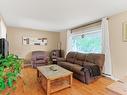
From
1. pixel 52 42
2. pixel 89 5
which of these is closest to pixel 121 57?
pixel 89 5

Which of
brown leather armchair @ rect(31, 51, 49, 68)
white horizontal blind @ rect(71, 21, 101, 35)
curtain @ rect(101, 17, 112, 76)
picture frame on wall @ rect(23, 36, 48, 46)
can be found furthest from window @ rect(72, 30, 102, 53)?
picture frame on wall @ rect(23, 36, 48, 46)

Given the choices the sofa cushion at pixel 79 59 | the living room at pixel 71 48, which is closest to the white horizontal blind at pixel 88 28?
the living room at pixel 71 48

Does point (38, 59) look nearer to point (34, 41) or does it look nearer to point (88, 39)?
point (34, 41)

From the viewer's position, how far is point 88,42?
4469 mm

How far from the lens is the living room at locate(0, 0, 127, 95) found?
1985 mm

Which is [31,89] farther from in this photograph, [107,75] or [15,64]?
[107,75]

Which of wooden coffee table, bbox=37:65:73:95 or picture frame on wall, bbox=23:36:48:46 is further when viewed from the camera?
picture frame on wall, bbox=23:36:48:46

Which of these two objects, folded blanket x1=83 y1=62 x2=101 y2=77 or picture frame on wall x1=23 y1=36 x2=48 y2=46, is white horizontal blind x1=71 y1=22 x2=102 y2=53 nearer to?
folded blanket x1=83 y1=62 x2=101 y2=77

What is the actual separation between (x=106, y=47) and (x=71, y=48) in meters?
2.31

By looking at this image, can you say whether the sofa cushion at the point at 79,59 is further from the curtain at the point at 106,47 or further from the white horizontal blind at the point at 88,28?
the white horizontal blind at the point at 88,28

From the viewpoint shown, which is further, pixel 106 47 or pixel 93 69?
pixel 106 47

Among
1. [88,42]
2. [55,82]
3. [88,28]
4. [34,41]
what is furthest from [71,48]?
[55,82]

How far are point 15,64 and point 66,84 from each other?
200 centimetres

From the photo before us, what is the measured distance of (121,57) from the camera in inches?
116
